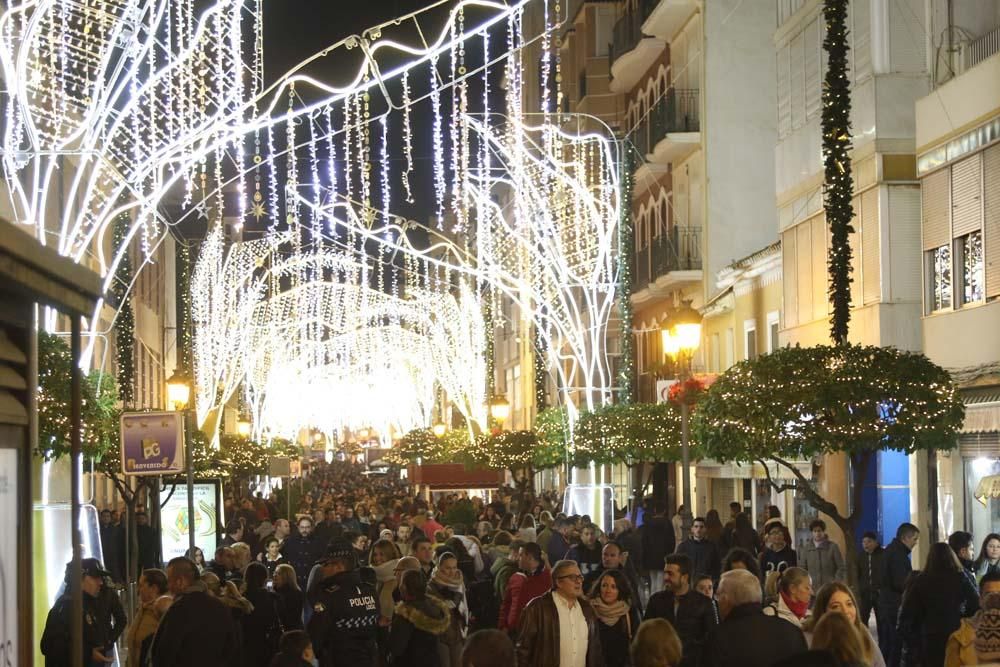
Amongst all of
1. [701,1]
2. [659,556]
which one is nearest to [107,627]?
[659,556]

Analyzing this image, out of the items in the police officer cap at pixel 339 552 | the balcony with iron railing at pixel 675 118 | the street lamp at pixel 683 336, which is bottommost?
the police officer cap at pixel 339 552

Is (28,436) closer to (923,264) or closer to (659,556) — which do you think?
(659,556)

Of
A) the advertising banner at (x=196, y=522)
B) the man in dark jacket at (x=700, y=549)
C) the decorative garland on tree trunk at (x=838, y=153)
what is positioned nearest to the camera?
the man in dark jacket at (x=700, y=549)

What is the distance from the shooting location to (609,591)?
491 inches

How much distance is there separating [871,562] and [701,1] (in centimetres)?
2591

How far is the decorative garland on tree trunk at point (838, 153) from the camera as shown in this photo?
865 inches

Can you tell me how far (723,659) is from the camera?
8.95 metres

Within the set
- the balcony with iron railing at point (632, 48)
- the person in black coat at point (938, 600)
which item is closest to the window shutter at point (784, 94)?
the balcony with iron railing at point (632, 48)

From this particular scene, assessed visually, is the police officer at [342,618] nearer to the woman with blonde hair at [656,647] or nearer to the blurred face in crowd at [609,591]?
the blurred face in crowd at [609,591]

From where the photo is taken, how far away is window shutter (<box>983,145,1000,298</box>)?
2312 cm

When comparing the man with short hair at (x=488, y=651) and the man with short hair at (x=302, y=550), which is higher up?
the man with short hair at (x=488, y=651)

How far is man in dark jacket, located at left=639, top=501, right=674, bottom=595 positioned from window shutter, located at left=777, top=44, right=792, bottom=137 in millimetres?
10055

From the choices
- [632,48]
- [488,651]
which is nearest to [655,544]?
[488,651]

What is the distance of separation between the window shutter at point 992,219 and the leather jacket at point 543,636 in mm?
13316
